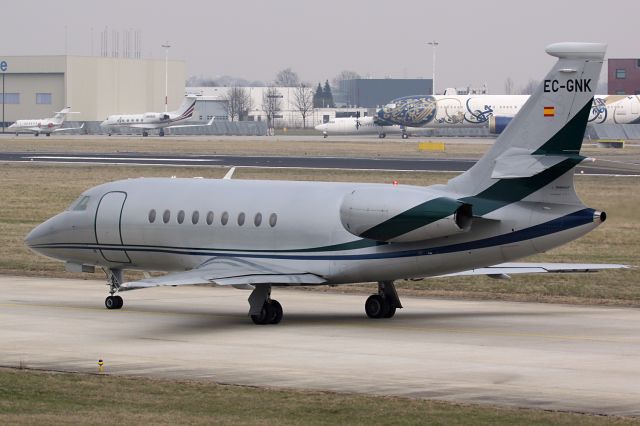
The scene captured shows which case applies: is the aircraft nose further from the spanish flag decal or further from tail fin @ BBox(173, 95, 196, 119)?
tail fin @ BBox(173, 95, 196, 119)

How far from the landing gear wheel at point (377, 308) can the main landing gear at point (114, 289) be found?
19.6ft

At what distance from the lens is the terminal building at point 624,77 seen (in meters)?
186

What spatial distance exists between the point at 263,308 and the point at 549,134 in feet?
23.0

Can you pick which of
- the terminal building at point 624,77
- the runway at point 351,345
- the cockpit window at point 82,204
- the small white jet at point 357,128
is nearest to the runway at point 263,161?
the runway at point 351,345

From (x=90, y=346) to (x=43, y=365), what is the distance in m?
2.27

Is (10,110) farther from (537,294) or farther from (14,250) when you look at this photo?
Result: (537,294)

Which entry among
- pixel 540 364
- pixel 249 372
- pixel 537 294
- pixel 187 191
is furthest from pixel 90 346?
pixel 537 294

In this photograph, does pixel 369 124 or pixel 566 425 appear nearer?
pixel 566 425

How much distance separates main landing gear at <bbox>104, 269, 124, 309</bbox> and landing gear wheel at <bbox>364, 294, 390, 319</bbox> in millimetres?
5982

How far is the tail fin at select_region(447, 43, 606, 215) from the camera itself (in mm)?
24234

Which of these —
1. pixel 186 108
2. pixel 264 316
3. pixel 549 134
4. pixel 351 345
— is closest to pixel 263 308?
pixel 264 316

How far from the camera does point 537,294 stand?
31875 mm

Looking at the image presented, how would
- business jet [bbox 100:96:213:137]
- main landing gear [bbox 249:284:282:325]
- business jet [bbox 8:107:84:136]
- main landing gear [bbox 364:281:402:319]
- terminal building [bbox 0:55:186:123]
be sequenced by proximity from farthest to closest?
terminal building [bbox 0:55:186:123] < business jet [bbox 100:96:213:137] < business jet [bbox 8:107:84:136] < main landing gear [bbox 364:281:402:319] < main landing gear [bbox 249:284:282:325]

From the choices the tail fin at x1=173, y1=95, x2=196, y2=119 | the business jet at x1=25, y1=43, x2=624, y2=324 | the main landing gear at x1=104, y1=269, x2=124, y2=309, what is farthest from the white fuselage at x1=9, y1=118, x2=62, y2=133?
the business jet at x1=25, y1=43, x2=624, y2=324
